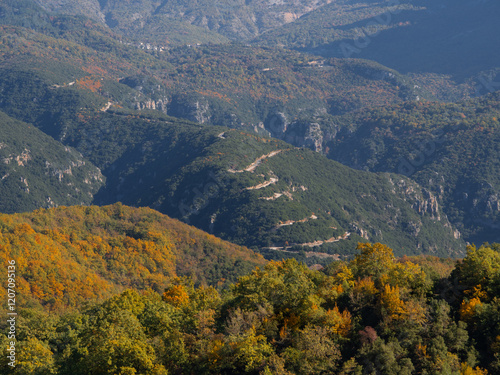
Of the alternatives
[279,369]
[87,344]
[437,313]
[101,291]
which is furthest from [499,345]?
[101,291]

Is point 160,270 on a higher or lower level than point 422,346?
lower

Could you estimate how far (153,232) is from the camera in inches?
7151

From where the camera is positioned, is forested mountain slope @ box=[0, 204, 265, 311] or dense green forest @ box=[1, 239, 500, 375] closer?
dense green forest @ box=[1, 239, 500, 375]

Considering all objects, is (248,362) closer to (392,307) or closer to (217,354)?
(217,354)

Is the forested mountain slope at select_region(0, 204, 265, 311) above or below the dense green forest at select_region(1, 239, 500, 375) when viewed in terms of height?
below

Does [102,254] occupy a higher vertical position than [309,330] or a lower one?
lower

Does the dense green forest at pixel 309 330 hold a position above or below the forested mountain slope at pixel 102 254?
above

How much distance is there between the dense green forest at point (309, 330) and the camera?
194ft

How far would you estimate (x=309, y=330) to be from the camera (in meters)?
62.2

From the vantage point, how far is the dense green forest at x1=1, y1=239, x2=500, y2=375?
59.1 meters

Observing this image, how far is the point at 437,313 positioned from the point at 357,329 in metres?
10.5

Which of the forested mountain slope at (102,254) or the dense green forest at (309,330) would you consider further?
the forested mountain slope at (102,254)

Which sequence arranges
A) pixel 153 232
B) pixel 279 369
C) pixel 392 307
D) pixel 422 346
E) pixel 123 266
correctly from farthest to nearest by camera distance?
pixel 153 232, pixel 123 266, pixel 392 307, pixel 422 346, pixel 279 369

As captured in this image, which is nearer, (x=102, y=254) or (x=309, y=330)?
(x=309, y=330)
